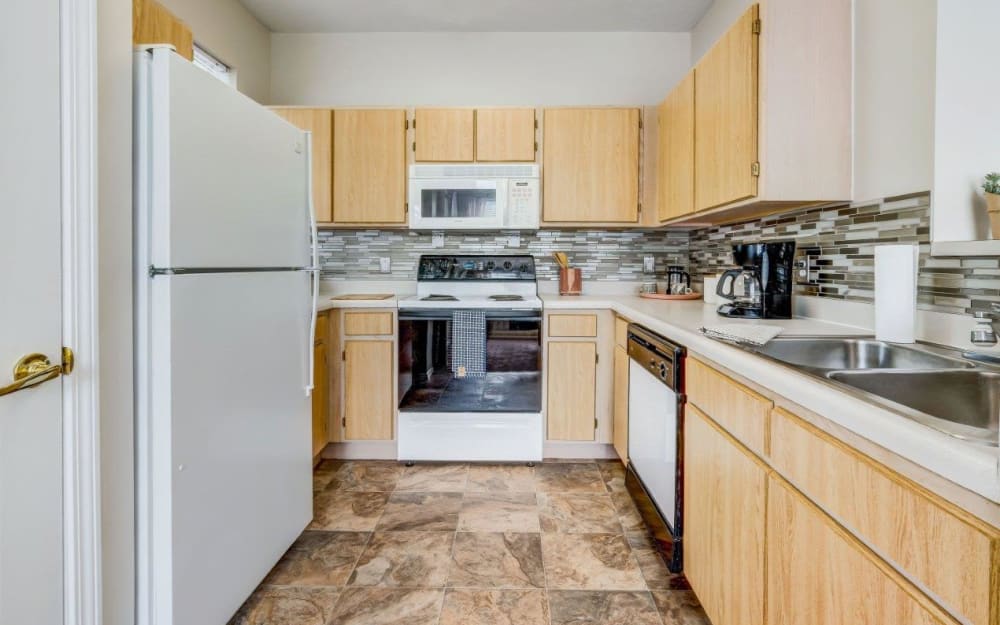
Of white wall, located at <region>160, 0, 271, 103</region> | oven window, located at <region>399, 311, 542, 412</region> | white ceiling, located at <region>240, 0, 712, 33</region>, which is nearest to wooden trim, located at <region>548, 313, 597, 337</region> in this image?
oven window, located at <region>399, 311, 542, 412</region>

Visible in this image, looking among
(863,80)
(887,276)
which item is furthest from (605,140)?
(887,276)

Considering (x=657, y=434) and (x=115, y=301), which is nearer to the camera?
(x=115, y=301)

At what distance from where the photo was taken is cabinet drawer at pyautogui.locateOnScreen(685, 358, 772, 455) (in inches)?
44.4

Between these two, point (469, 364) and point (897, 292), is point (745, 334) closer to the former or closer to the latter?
point (897, 292)

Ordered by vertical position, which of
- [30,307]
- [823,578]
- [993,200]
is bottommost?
[823,578]

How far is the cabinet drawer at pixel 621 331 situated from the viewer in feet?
8.15

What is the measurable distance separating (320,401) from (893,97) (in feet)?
8.96

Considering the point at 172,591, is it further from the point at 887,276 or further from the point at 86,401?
the point at 887,276

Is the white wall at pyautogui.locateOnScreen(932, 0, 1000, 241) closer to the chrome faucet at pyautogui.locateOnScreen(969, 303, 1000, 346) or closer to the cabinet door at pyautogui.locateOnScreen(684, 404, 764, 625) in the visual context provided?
the chrome faucet at pyautogui.locateOnScreen(969, 303, 1000, 346)

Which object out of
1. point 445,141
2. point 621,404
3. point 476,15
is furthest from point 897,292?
point 476,15

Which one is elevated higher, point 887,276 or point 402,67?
point 402,67

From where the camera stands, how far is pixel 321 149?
115 inches

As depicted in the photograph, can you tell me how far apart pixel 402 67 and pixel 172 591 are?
10.2ft

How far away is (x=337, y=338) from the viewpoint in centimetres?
273
